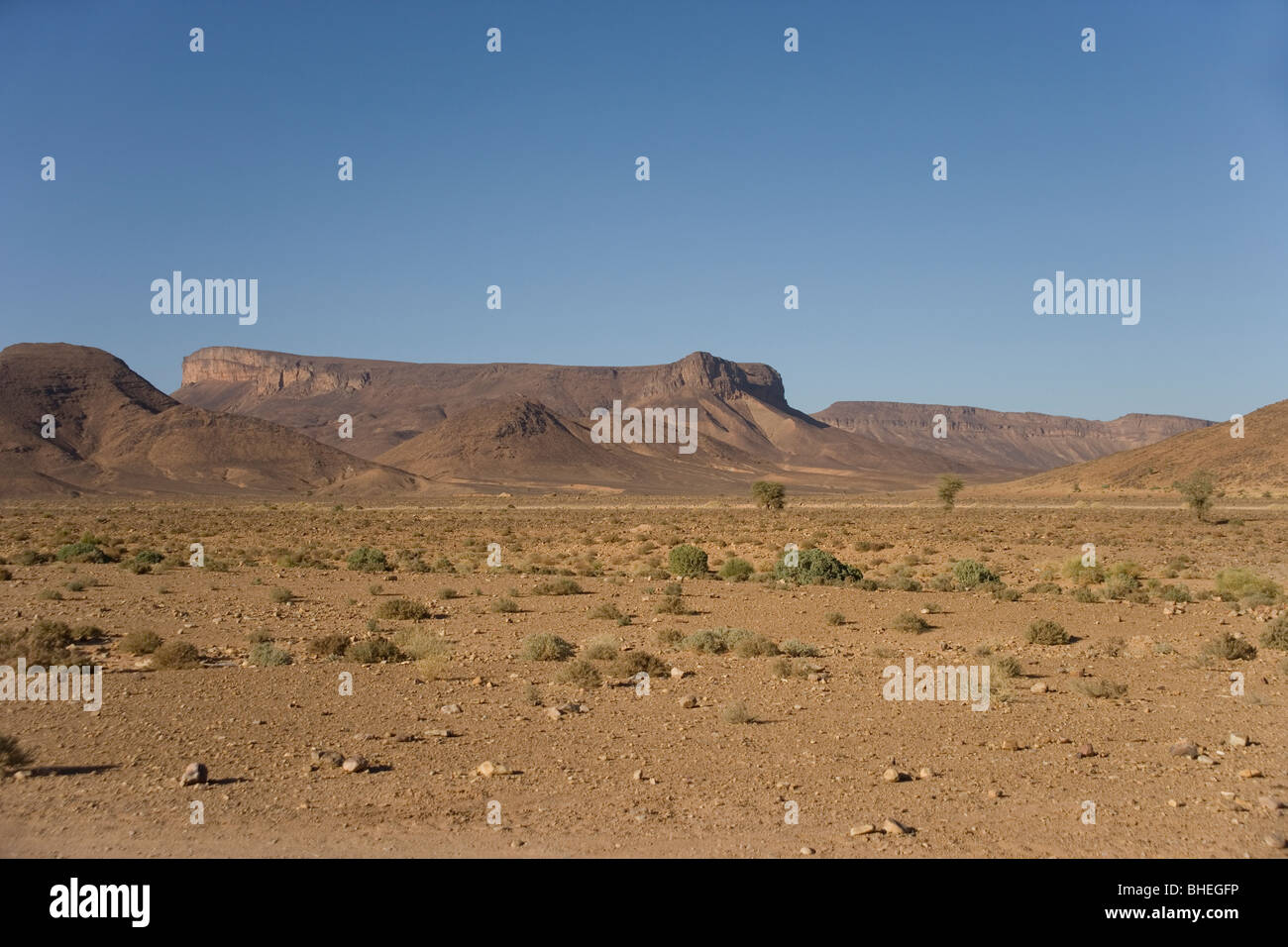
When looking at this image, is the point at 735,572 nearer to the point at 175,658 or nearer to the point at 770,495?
the point at 175,658

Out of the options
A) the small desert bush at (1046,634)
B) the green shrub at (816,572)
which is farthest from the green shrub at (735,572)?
the small desert bush at (1046,634)

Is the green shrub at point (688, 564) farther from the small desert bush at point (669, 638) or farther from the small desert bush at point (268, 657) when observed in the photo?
the small desert bush at point (268, 657)

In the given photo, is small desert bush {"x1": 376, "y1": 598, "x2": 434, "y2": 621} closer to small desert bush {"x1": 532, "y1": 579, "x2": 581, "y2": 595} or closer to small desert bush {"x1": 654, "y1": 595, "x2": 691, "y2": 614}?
small desert bush {"x1": 532, "y1": 579, "x2": 581, "y2": 595}

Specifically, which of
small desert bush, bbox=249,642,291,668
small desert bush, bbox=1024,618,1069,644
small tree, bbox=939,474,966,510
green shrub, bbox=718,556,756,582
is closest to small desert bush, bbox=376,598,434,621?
small desert bush, bbox=249,642,291,668

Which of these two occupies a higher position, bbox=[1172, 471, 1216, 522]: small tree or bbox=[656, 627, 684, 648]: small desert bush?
bbox=[1172, 471, 1216, 522]: small tree

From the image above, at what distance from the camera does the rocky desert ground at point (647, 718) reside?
652cm

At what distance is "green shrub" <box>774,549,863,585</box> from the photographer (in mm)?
21234

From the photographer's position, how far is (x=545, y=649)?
1295 cm

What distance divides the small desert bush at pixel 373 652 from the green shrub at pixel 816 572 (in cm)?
1080

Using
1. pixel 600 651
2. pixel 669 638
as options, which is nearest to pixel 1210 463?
pixel 669 638

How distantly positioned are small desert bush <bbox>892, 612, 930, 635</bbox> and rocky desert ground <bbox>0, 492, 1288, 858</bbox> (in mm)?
267

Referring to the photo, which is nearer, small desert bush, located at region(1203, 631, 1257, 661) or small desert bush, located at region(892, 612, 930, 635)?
small desert bush, located at region(1203, 631, 1257, 661)
